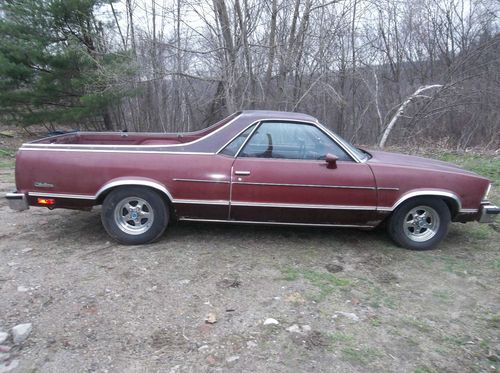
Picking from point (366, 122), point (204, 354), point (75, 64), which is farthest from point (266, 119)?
point (366, 122)

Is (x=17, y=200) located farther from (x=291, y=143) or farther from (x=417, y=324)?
(x=417, y=324)

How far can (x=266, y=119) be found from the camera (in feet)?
14.1

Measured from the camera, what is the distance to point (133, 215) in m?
4.19

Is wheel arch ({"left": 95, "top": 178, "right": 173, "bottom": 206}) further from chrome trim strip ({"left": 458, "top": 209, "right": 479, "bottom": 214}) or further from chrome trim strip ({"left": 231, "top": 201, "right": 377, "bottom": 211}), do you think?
chrome trim strip ({"left": 458, "top": 209, "right": 479, "bottom": 214})

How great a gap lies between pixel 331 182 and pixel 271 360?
6.97 feet

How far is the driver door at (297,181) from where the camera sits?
13.5ft

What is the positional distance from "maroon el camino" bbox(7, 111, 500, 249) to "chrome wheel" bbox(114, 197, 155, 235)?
0.4 inches

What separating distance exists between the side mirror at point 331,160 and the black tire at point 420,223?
880 millimetres

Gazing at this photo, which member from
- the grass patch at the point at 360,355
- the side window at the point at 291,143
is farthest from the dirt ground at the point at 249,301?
the side window at the point at 291,143

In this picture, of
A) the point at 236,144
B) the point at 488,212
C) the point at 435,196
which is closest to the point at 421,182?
the point at 435,196

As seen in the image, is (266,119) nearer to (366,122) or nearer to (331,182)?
(331,182)

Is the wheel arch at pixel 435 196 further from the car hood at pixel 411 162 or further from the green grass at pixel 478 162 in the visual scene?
the green grass at pixel 478 162

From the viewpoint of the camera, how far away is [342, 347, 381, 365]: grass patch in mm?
2512

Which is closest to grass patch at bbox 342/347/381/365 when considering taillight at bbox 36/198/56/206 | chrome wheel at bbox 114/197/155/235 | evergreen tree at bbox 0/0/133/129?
chrome wheel at bbox 114/197/155/235
